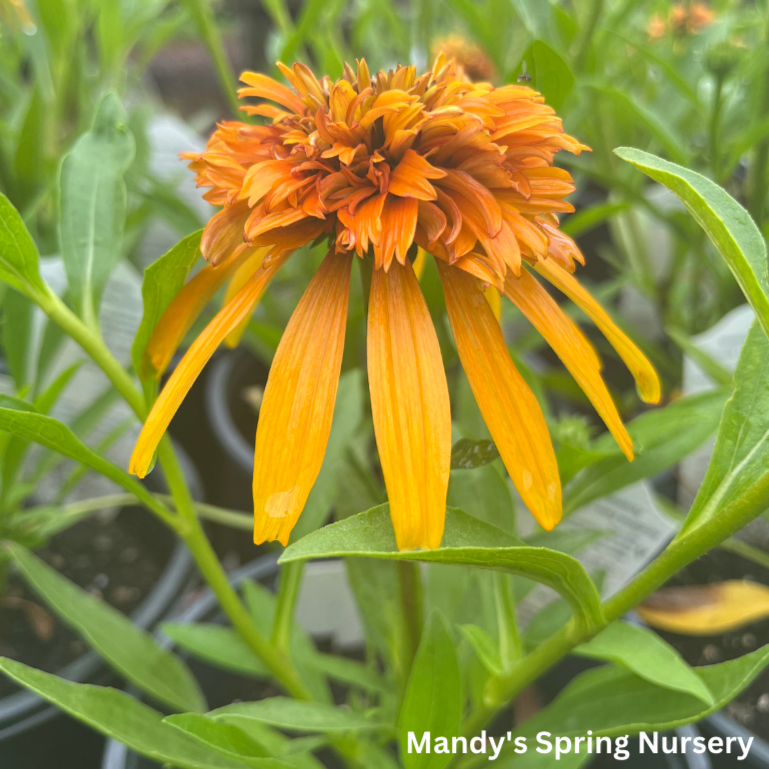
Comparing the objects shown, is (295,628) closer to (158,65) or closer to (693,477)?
(693,477)

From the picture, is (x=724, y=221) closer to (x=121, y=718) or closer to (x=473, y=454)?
(x=473, y=454)

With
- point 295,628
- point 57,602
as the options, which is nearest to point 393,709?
point 295,628

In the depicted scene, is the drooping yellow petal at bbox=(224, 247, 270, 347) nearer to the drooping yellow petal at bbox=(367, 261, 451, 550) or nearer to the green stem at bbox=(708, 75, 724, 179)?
the drooping yellow petal at bbox=(367, 261, 451, 550)

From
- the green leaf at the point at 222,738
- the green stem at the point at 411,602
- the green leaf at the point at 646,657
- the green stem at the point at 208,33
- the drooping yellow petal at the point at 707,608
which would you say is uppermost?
the green stem at the point at 208,33

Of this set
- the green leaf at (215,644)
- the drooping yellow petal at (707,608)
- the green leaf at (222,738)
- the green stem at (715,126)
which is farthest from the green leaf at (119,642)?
the green stem at (715,126)

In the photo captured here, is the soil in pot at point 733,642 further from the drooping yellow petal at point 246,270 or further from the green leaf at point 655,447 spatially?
the drooping yellow petal at point 246,270

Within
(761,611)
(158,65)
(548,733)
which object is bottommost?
(548,733)

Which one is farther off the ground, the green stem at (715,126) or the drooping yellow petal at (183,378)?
the green stem at (715,126)
